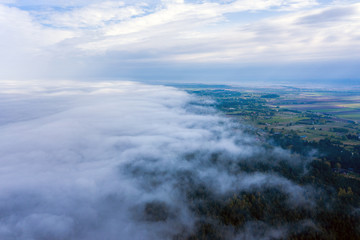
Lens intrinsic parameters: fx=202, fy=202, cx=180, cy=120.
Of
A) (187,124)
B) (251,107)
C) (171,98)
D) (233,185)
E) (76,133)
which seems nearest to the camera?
(233,185)

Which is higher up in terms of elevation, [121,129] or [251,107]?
[251,107]

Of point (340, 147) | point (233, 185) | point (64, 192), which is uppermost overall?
point (340, 147)

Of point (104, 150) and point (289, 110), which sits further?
point (289, 110)

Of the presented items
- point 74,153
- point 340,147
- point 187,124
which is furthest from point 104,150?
point 340,147

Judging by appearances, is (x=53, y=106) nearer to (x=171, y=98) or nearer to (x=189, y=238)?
(x=171, y=98)

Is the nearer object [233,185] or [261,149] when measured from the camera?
[233,185]

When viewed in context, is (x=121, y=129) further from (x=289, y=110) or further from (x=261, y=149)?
(x=289, y=110)

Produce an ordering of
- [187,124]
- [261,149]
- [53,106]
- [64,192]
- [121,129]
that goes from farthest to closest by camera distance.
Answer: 1. [53,106]
2. [187,124]
3. [121,129]
4. [261,149]
5. [64,192]

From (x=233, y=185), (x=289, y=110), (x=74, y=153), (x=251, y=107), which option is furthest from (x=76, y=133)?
(x=289, y=110)

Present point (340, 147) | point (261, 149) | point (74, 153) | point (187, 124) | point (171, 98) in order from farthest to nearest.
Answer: point (171, 98)
point (187, 124)
point (74, 153)
point (261, 149)
point (340, 147)
